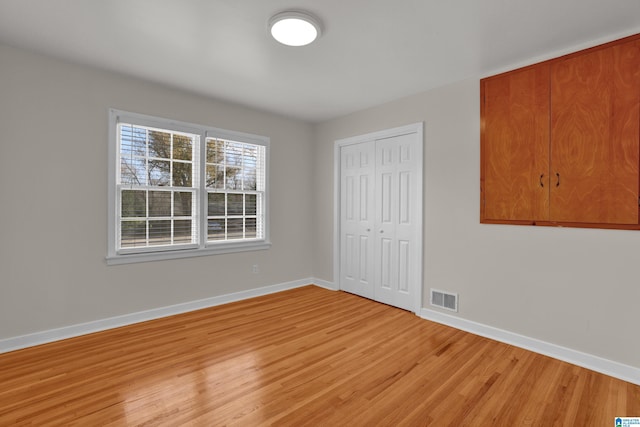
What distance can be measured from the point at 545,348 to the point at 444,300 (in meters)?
0.98

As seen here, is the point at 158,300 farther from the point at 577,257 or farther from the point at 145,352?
the point at 577,257

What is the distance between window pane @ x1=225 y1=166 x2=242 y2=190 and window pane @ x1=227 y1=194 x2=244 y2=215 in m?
0.12

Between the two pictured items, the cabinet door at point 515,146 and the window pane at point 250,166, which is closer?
the cabinet door at point 515,146

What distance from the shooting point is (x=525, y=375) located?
94.5 inches

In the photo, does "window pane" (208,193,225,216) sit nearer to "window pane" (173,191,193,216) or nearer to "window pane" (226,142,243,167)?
"window pane" (173,191,193,216)

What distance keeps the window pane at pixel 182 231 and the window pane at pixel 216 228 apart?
256mm

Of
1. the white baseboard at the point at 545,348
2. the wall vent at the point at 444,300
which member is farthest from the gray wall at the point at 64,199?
the white baseboard at the point at 545,348

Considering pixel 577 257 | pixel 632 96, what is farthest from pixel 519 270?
pixel 632 96

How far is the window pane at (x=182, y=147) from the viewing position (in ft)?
12.2

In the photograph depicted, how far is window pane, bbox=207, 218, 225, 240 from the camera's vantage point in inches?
159

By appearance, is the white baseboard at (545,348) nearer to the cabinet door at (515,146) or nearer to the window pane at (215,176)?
the cabinet door at (515,146)

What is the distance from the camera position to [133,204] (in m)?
3.40

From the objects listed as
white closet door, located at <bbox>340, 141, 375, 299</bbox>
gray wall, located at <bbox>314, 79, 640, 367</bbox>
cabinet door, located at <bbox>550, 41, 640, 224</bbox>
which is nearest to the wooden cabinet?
cabinet door, located at <bbox>550, 41, 640, 224</bbox>

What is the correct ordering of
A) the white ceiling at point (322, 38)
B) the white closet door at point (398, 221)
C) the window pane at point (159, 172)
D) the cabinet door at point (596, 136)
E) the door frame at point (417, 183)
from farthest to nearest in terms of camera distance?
the white closet door at point (398, 221) → the door frame at point (417, 183) → the window pane at point (159, 172) → the cabinet door at point (596, 136) → the white ceiling at point (322, 38)
